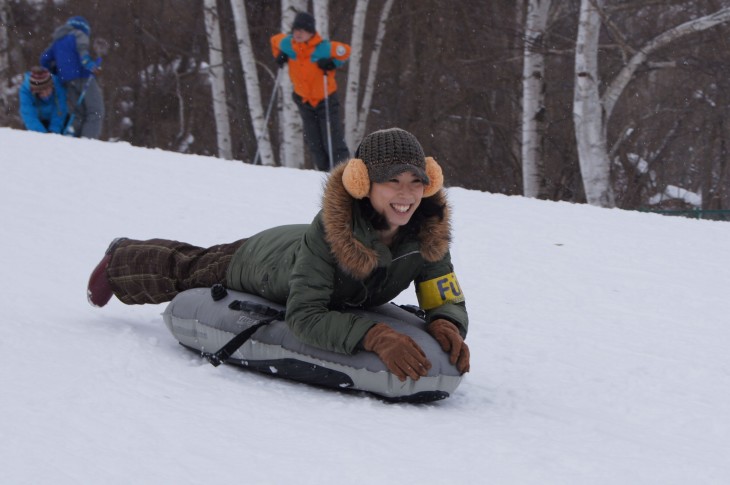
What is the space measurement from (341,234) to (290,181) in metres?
4.18

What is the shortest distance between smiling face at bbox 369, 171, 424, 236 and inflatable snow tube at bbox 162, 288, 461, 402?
0.37m

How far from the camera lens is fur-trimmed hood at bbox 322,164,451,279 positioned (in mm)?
2893

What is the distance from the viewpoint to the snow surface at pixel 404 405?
7.24 ft

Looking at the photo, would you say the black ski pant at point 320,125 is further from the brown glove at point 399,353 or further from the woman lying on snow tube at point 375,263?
the brown glove at point 399,353

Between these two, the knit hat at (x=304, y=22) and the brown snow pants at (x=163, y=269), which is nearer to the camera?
the brown snow pants at (x=163, y=269)

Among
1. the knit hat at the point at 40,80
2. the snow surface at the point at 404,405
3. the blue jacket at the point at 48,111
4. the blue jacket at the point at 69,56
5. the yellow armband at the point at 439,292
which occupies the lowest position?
the snow surface at the point at 404,405

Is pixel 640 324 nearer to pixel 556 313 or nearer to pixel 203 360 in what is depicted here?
pixel 556 313

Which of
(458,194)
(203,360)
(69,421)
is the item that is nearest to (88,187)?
(458,194)

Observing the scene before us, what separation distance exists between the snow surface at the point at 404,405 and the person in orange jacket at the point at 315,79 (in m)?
2.49

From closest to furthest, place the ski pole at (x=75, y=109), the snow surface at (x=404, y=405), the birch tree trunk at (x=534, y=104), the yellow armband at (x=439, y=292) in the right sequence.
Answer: the snow surface at (x=404, y=405)
the yellow armband at (x=439, y=292)
the ski pole at (x=75, y=109)
the birch tree trunk at (x=534, y=104)

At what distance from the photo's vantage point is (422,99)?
16.8 meters

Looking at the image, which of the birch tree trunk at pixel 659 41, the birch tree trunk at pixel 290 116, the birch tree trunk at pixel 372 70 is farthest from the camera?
the birch tree trunk at pixel 372 70

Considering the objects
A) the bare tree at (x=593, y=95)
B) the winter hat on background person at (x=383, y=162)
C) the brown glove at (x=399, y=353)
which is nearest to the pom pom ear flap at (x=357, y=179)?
the winter hat on background person at (x=383, y=162)

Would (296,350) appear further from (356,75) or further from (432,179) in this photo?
(356,75)
